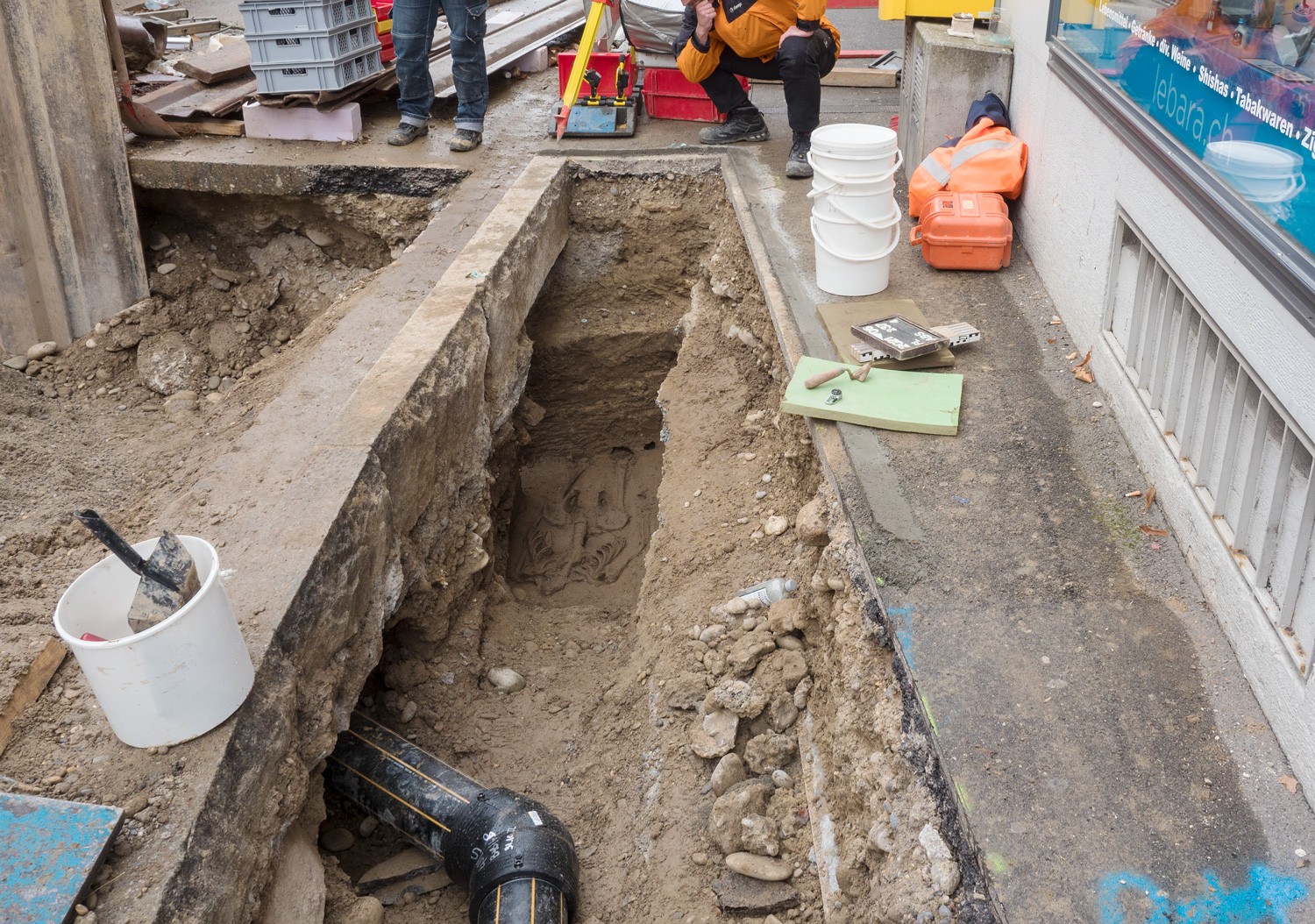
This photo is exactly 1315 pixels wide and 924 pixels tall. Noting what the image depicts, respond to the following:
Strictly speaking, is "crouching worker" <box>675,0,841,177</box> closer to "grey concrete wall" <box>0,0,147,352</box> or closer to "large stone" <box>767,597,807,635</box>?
"large stone" <box>767,597,807,635</box>

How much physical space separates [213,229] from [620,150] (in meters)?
2.60

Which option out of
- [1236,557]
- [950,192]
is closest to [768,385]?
[950,192]

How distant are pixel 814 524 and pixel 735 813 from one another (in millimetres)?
885

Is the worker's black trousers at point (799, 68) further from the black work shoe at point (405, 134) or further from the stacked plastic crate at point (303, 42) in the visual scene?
the stacked plastic crate at point (303, 42)

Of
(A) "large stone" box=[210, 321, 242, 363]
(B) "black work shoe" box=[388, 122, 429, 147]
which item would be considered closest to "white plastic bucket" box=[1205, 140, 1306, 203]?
(B) "black work shoe" box=[388, 122, 429, 147]

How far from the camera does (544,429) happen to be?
20.8 ft

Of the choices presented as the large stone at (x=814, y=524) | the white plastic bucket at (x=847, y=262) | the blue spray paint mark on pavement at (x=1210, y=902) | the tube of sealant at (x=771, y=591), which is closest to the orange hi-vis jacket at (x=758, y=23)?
the white plastic bucket at (x=847, y=262)

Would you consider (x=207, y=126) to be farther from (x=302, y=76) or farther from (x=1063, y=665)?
(x=1063, y=665)

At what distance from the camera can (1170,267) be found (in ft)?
9.95

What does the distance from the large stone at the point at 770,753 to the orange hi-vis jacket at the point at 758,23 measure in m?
4.03

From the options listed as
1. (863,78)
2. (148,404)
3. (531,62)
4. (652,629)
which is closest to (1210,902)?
(652,629)

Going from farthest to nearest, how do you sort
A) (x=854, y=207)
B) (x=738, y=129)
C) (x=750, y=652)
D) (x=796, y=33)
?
(x=738, y=129)
(x=796, y=33)
(x=854, y=207)
(x=750, y=652)

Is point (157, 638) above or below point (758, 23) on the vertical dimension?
below

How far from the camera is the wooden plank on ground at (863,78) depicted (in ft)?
24.7
